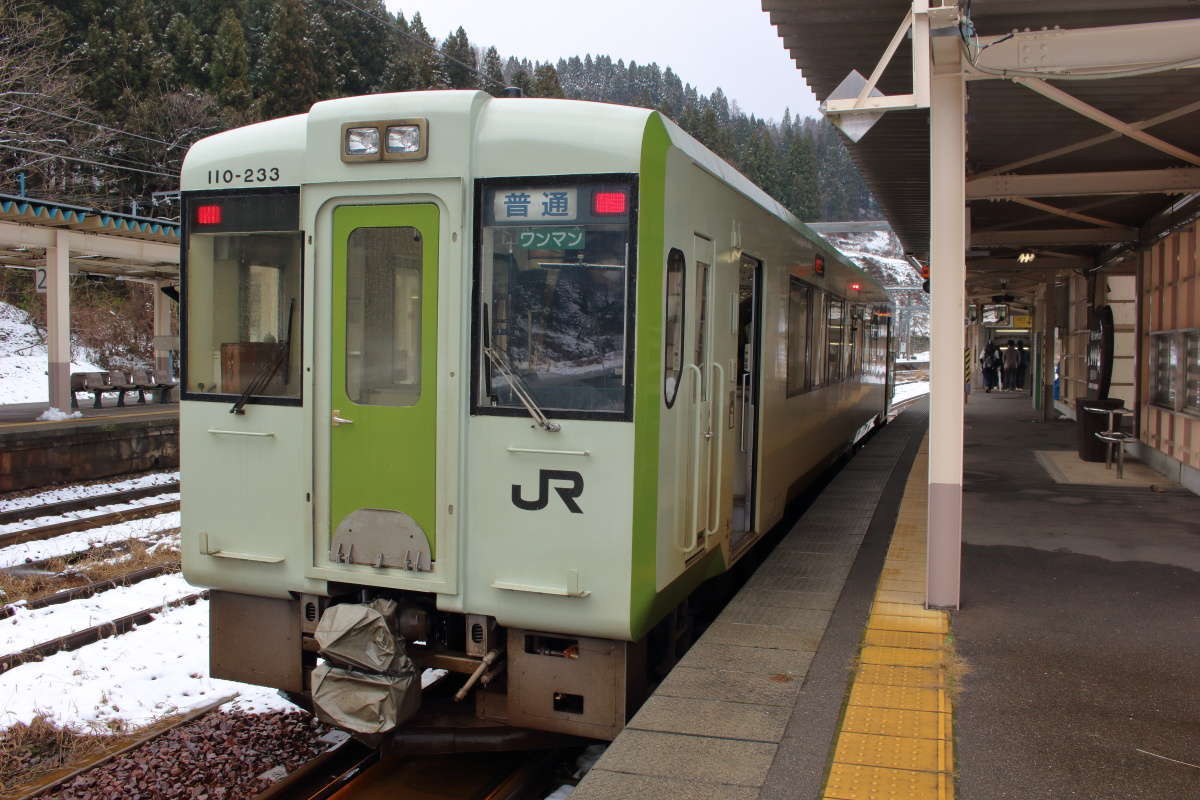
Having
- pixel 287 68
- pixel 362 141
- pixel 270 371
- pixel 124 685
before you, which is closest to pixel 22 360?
pixel 287 68

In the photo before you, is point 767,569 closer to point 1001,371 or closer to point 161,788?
point 161,788

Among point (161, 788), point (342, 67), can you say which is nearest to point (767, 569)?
point (161, 788)

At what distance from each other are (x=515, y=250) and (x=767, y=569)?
3483 mm

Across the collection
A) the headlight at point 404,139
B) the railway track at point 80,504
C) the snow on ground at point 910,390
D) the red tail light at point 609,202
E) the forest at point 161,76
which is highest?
the forest at point 161,76

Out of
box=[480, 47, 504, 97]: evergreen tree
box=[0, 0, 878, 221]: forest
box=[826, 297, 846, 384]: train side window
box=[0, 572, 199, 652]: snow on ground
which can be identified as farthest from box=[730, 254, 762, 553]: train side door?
box=[480, 47, 504, 97]: evergreen tree

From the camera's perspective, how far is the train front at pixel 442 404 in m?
4.48

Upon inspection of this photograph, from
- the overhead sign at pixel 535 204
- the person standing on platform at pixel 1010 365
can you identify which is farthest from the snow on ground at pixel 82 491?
the person standing on platform at pixel 1010 365

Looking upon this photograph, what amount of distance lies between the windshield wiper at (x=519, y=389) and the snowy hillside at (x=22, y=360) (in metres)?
26.7

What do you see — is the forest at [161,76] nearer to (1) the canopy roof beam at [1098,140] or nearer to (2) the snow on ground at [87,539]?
(2) the snow on ground at [87,539]

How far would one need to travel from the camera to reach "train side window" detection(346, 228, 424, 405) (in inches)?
186

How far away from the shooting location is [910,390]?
44.4 meters

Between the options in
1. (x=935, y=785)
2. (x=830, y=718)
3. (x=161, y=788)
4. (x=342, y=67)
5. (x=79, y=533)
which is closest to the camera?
(x=935, y=785)

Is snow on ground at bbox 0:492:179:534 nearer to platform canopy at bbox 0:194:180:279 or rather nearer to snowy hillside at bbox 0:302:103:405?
platform canopy at bbox 0:194:180:279

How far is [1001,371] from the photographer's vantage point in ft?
121
